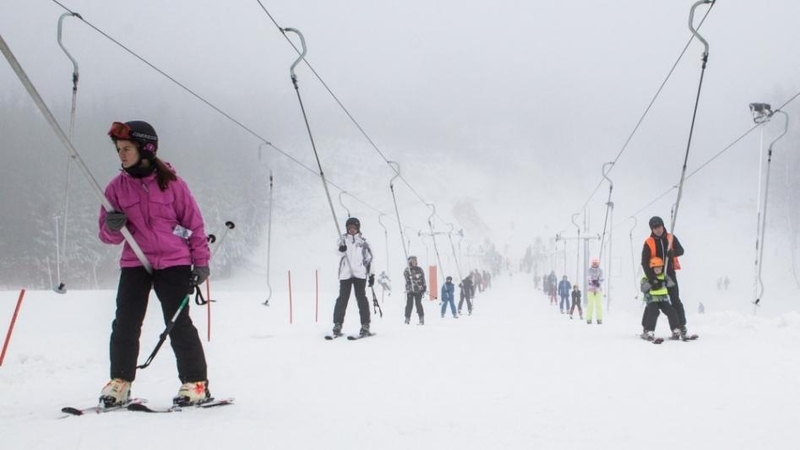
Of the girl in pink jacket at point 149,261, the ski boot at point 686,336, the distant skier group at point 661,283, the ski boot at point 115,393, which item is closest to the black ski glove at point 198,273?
the girl in pink jacket at point 149,261

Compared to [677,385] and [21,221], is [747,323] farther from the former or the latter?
[21,221]

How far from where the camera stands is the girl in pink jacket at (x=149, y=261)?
3.54m

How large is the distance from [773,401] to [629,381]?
3.45 ft

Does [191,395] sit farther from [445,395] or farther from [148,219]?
[445,395]

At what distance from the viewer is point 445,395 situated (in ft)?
13.6

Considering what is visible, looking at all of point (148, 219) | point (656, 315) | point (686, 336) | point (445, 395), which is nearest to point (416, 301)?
point (656, 315)

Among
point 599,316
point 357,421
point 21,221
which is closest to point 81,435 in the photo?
point 357,421

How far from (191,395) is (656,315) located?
21.5ft

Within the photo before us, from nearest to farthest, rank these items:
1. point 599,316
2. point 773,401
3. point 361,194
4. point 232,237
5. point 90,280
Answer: point 773,401, point 599,316, point 90,280, point 232,237, point 361,194

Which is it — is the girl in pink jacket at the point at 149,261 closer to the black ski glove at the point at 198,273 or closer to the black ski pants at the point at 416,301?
the black ski glove at the point at 198,273

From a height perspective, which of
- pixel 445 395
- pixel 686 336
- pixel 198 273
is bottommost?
pixel 686 336

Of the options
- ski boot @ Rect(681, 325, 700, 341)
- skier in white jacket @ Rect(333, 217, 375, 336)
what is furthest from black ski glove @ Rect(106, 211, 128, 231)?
ski boot @ Rect(681, 325, 700, 341)

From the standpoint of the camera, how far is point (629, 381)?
4.69 m

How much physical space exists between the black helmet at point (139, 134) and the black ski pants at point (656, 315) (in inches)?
264
